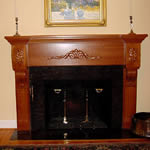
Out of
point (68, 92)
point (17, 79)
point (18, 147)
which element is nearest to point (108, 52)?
point (68, 92)

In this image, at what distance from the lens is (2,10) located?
262cm

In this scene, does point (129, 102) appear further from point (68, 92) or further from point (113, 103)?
point (68, 92)

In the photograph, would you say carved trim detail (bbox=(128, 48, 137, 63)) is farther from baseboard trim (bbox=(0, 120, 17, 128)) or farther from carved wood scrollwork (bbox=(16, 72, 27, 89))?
baseboard trim (bbox=(0, 120, 17, 128))

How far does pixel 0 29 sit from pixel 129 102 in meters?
1.99

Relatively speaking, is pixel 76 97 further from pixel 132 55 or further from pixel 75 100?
pixel 132 55

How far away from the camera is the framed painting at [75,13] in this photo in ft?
8.58

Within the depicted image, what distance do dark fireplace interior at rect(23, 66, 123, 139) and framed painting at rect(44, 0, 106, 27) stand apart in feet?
1.99

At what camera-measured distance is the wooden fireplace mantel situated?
247 cm

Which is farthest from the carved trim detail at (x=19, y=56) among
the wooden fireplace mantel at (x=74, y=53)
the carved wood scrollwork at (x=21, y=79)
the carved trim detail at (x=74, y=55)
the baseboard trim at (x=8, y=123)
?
the baseboard trim at (x=8, y=123)

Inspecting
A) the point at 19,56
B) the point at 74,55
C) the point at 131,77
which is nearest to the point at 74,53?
the point at 74,55

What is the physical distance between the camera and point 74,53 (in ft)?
8.26

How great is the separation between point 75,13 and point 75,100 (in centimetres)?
124

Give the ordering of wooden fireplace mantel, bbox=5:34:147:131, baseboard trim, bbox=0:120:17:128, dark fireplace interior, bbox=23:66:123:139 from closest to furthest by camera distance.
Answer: wooden fireplace mantel, bbox=5:34:147:131, dark fireplace interior, bbox=23:66:123:139, baseboard trim, bbox=0:120:17:128

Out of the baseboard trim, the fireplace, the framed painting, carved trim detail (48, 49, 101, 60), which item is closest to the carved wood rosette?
the fireplace
